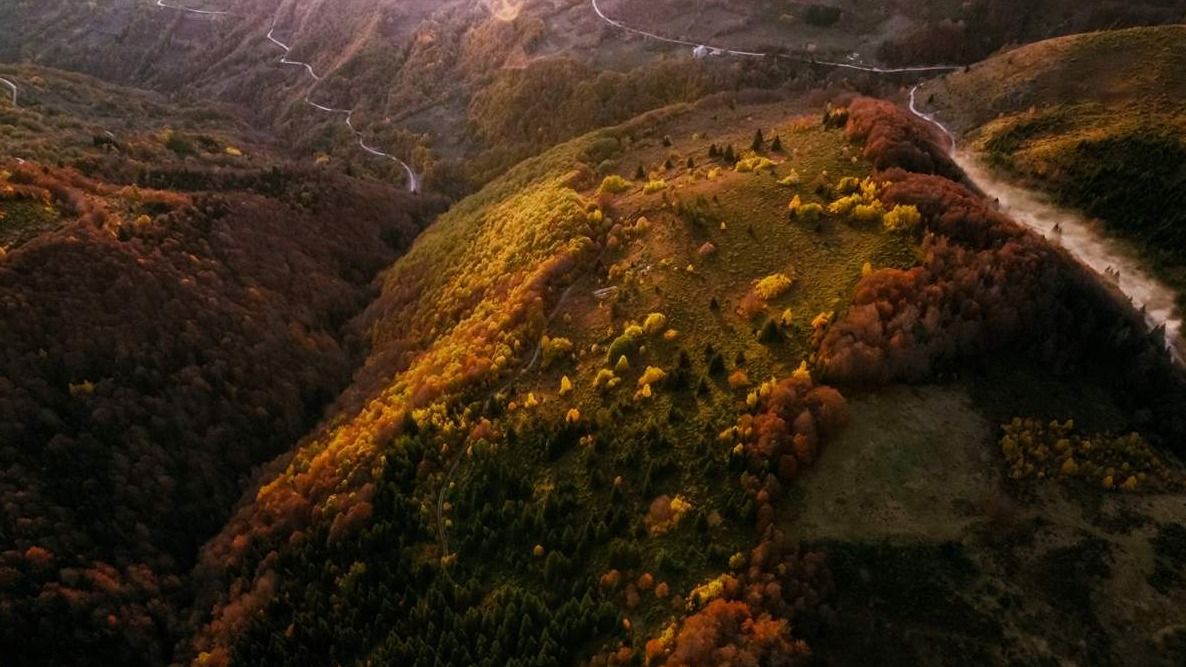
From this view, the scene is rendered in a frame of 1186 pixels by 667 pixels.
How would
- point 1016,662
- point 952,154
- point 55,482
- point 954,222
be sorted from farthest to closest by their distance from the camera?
point 952,154, point 55,482, point 954,222, point 1016,662

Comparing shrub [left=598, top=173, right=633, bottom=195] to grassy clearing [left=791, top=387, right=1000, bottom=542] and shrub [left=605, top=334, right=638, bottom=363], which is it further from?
grassy clearing [left=791, top=387, right=1000, bottom=542]

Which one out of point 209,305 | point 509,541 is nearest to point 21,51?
point 209,305

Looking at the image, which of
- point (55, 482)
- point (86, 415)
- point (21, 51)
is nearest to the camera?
point (55, 482)

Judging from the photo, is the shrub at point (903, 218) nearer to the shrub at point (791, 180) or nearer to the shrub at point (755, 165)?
the shrub at point (791, 180)

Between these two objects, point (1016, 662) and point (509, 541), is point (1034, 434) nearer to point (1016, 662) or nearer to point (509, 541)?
point (1016, 662)

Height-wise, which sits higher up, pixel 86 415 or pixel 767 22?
pixel 767 22

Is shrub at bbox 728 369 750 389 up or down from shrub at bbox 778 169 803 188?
down

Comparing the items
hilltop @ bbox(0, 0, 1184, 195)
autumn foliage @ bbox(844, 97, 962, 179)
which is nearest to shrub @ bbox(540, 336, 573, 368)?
autumn foliage @ bbox(844, 97, 962, 179)
